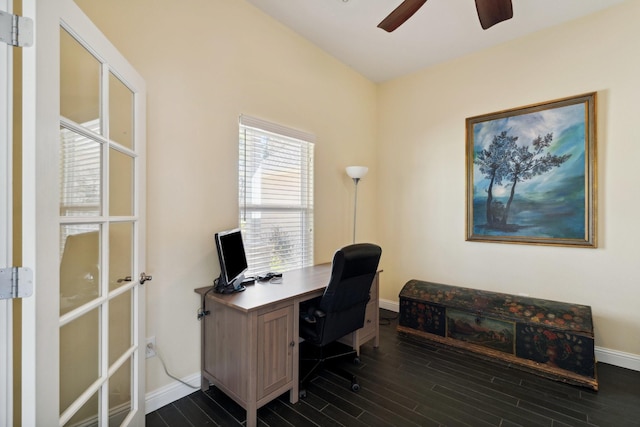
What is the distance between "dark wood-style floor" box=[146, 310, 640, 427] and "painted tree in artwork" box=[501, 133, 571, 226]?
1545 mm

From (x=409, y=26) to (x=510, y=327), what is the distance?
2.94 metres

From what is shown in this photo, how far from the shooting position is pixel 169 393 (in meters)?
1.99

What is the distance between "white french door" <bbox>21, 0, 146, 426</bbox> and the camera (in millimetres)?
945

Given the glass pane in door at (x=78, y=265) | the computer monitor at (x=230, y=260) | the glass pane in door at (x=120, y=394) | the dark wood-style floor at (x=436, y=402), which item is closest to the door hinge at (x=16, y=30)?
the glass pane in door at (x=78, y=265)

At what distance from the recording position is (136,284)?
163cm

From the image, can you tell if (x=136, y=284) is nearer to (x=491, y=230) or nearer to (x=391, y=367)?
(x=391, y=367)

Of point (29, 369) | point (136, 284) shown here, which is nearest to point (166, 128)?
point (136, 284)

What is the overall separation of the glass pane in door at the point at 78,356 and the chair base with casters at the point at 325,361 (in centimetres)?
133

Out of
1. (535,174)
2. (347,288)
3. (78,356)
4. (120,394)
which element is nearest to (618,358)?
(535,174)

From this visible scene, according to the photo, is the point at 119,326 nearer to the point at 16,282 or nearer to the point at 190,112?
the point at 16,282

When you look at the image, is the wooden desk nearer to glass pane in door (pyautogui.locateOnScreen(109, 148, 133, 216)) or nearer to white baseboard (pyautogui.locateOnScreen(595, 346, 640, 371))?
glass pane in door (pyautogui.locateOnScreen(109, 148, 133, 216))

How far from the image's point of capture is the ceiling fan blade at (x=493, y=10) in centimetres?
184

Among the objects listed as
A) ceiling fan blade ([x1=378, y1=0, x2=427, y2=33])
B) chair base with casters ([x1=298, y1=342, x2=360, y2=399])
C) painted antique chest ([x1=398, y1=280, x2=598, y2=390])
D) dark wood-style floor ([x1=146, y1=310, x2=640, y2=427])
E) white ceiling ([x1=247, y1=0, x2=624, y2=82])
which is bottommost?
dark wood-style floor ([x1=146, y1=310, x2=640, y2=427])

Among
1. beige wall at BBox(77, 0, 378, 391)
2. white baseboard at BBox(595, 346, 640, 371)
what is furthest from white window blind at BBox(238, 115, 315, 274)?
white baseboard at BBox(595, 346, 640, 371)
